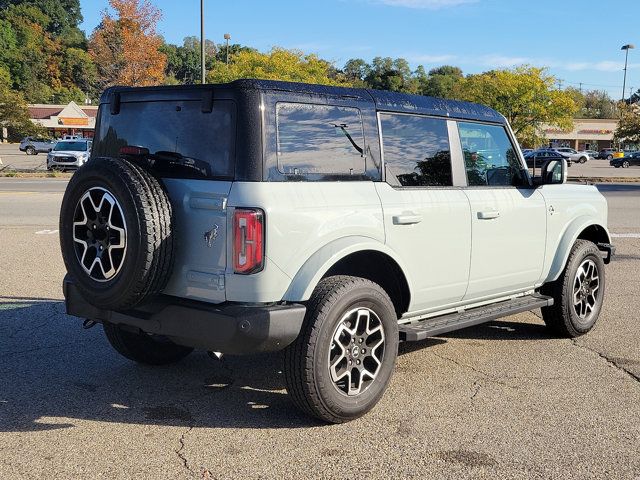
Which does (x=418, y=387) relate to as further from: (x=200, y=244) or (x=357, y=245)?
(x=200, y=244)

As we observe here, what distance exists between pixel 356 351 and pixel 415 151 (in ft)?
4.90

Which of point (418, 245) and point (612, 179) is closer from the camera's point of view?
point (418, 245)

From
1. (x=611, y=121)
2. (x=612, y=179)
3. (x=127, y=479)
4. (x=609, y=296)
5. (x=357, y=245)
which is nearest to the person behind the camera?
(x=127, y=479)

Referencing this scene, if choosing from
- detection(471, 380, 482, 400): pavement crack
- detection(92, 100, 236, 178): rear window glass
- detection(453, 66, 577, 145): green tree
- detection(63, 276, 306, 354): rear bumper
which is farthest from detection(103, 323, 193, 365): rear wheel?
detection(453, 66, 577, 145): green tree

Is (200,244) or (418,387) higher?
(200,244)

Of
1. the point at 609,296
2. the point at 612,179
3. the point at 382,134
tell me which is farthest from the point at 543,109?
the point at 382,134

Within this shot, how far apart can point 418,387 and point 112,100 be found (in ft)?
9.32

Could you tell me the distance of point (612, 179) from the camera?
35.0 meters

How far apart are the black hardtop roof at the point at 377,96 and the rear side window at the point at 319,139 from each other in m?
0.11

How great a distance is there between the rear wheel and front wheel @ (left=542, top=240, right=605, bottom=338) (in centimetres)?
324

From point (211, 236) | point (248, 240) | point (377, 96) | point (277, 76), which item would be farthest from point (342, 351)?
point (277, 76)

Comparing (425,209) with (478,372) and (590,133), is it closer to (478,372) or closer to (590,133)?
(478,372)

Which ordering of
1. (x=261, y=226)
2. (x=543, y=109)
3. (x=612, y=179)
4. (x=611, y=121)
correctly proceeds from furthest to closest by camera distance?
1. (x=611, y=121)
2. (x=543, y=109)
3. (x=612, y=179)
4. (x=261, y=226)

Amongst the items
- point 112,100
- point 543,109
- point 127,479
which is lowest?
point 127,479
